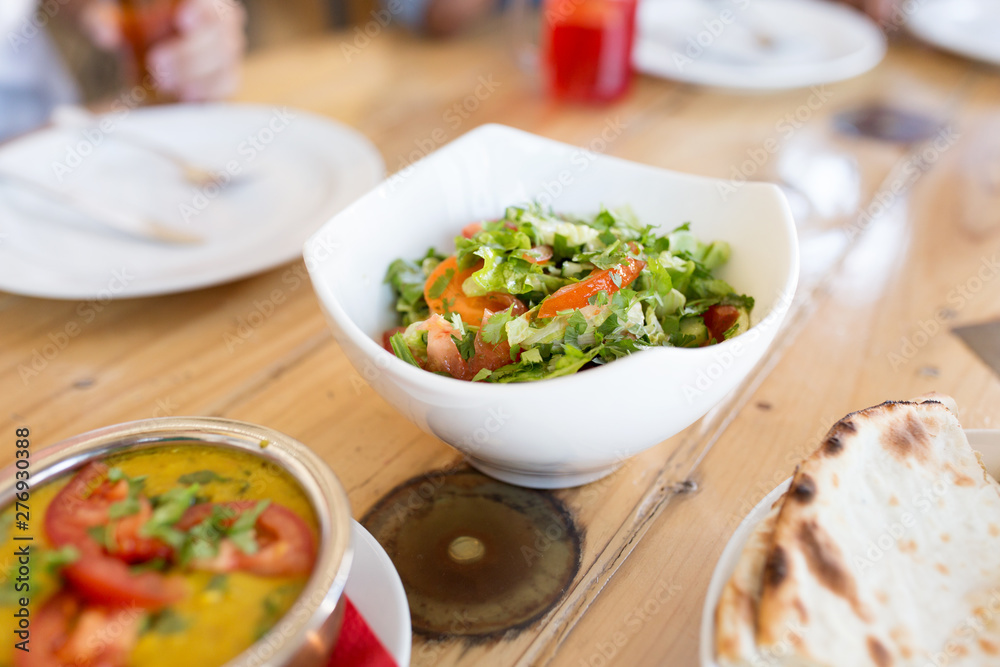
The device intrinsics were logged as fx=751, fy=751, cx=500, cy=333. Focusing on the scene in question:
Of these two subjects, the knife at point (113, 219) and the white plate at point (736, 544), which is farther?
the knife at point (113, 219)

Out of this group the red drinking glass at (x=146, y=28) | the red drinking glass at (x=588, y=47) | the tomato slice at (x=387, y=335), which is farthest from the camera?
the red drinking glass at (x=146, y=28)

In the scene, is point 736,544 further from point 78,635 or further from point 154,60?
point 154,60

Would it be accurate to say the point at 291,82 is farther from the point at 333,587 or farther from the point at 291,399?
the point at 333,587

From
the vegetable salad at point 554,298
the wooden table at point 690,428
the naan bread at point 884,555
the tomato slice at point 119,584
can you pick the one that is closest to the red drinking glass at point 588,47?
the wooden table at point 690,428

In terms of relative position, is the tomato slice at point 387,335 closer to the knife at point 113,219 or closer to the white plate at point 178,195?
the white plate at point 178,195

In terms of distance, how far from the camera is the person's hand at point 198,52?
225cm

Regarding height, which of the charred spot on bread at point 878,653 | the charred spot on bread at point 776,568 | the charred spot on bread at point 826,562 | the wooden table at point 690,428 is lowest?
the wooden table at point 690,428

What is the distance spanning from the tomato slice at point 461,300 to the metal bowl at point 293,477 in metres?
0.33

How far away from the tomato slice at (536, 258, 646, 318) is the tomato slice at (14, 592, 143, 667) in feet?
1.91

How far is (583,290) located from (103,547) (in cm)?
62

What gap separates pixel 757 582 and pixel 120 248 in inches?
54.5

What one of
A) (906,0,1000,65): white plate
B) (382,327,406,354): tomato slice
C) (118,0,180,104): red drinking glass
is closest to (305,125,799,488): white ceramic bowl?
(382,327,406,354): tomato slice

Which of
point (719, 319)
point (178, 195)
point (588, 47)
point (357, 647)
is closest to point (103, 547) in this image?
point (357, 647)

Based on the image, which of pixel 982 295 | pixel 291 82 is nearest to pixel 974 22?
pixel 982 295
